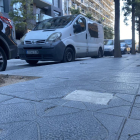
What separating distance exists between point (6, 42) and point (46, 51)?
82.5 inches

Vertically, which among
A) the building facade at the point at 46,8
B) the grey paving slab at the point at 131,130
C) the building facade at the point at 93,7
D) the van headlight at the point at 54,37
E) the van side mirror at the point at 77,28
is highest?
the building facade at the point at 93,7

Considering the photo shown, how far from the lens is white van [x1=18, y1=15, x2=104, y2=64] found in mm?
7102

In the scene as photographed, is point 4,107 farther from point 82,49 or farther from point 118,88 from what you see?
point 82,49

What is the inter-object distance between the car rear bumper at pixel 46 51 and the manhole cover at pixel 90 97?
451 cm

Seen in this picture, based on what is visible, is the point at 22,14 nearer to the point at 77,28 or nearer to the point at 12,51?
the point at 77,28

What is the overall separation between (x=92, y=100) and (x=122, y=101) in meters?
0.36

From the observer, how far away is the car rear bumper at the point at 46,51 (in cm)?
699

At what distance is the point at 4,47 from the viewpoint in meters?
5.16

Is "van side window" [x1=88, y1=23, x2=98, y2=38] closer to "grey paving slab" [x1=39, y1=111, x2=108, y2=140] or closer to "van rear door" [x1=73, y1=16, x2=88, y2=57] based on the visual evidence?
"van rear door" [x1=73, y1=16, x2=88, y2=57]

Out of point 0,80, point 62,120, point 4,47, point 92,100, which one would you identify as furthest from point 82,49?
point 62,120

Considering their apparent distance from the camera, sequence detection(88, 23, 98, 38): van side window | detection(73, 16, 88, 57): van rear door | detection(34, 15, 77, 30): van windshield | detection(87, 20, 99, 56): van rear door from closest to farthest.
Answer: detection(34, 15, 77, 30): van windshield, detection(73, 16, 88, 57): van rear door, detection(87, 20, 99, 56): van rear door, detection(88, 23, 98, 38): van side window

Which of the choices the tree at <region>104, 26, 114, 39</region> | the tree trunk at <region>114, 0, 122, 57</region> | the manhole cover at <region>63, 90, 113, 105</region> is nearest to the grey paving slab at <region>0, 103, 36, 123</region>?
the manhole cover at <region>63, 90, 113, 105</region>

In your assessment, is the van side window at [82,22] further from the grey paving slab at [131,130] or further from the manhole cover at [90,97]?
the grey paving slab at [131,130]

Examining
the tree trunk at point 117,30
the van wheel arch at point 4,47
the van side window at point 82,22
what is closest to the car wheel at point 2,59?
the van wheel arch at point 4,47
